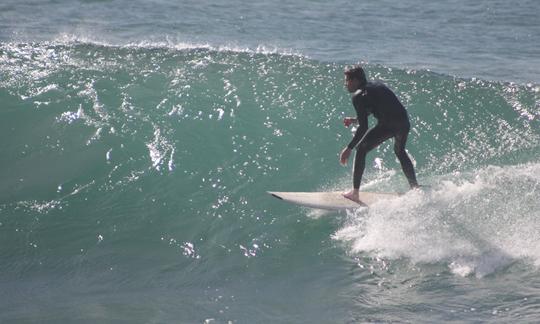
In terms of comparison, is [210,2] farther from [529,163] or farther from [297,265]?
[297,265]

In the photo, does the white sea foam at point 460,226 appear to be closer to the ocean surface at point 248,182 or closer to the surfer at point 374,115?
the ocean surface at point 248,182

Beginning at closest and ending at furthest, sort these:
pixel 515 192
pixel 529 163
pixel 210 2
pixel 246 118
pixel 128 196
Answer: pixel 515 192, pixel 128 196, pixel 529 163, pixel 246 118, pixel 210 2

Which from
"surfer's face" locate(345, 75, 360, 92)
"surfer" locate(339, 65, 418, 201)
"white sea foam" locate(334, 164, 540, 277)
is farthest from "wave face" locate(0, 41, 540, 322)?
"surfer's face" locate(345, 75, 360, 92)

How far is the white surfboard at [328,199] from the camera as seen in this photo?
8.86m

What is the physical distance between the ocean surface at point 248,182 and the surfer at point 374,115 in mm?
471

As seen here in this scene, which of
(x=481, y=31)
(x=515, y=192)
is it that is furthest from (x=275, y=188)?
(x=481, y=31)

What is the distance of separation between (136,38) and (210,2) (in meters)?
4.70

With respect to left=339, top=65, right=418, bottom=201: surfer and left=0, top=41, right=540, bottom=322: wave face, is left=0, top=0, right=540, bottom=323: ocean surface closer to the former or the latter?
left=0, top=41, right=540, bottom=322: wave face

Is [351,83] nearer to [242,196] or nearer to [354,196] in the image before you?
[354,196]

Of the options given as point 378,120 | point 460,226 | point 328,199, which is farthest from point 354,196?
point 460,226

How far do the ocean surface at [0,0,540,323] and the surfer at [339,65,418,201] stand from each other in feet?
1.54

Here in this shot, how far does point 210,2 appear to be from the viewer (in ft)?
67.8

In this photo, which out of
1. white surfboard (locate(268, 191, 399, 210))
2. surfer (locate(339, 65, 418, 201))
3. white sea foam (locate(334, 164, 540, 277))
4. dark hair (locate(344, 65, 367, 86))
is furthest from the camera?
white surfboard (locate(268, 191, 399, 210))

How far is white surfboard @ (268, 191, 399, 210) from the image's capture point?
349 inches
